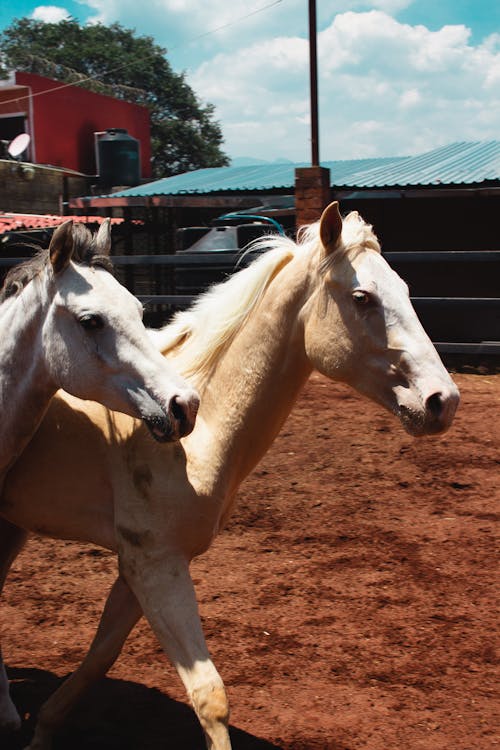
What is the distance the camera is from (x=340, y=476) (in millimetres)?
5641

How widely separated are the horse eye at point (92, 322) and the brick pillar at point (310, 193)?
804cm

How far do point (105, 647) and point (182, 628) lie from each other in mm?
519

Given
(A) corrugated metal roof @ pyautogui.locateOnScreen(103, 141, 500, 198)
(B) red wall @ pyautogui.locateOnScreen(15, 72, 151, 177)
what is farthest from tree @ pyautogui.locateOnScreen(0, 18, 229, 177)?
(A) corrugated metal roof @ pyautogui.locateOnScreen(103, 141, 500, 198)

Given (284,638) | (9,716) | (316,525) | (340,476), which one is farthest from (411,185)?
(9,716)

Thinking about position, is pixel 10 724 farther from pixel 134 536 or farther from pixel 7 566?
pixel 134 536

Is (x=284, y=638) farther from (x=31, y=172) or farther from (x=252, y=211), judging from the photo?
(x=31, y=172)

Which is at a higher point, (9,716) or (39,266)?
(39,266)

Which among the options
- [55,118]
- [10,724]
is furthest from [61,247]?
[55,118]

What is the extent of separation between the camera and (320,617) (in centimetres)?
376

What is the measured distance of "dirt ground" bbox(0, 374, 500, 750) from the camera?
292 cm

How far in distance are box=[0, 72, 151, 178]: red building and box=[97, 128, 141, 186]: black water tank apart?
1.13 meters

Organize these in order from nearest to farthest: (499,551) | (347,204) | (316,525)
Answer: (499,551) < (316,525) < (347,204)

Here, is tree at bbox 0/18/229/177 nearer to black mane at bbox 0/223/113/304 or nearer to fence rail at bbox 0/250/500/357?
fence rail at bbox 0/250/500/357

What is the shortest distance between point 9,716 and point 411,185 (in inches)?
411
